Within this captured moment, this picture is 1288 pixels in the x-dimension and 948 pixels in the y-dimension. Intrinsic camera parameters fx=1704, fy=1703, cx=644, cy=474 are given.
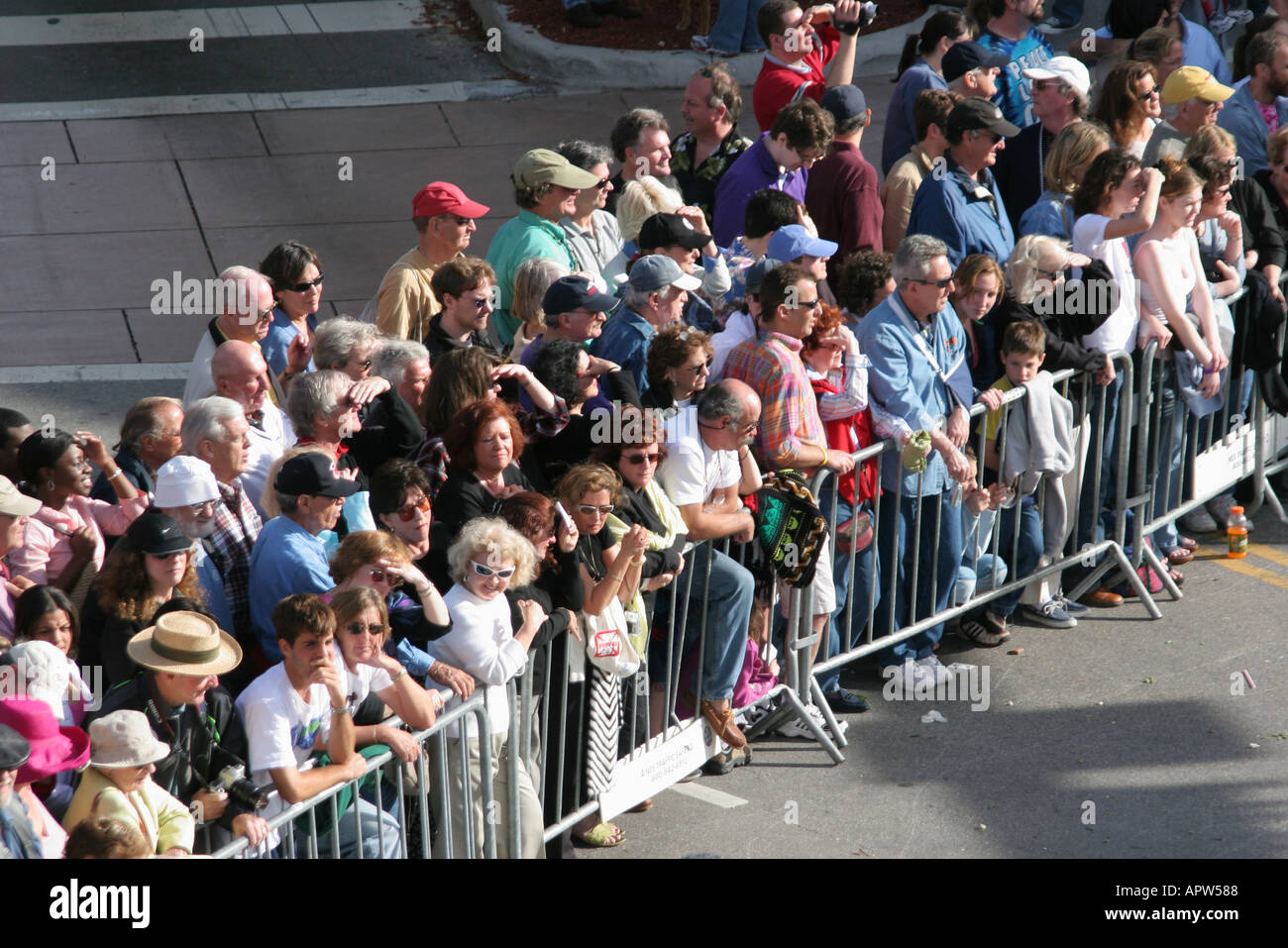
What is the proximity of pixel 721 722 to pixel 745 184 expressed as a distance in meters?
3.37

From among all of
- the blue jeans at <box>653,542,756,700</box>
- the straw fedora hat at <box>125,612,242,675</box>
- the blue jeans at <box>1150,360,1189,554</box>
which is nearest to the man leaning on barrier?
the straw fedora hat at <box>125,612,242,675</box>

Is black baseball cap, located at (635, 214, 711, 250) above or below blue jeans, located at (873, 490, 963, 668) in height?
above

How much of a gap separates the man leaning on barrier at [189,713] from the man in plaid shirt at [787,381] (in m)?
2.82

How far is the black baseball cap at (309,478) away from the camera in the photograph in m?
5.88

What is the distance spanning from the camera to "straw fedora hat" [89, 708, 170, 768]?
4879 mm

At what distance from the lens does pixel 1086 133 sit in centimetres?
908

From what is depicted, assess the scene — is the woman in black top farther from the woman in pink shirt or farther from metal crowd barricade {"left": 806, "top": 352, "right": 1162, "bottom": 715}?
metal crowd barricade {"left": 806, "top": 352, "right": 1162, "bottom": 715}

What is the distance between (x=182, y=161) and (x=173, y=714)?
31.6 feet

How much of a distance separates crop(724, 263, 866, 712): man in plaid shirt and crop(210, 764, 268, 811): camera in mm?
2873

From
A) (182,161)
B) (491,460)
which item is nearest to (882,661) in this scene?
(491,460)

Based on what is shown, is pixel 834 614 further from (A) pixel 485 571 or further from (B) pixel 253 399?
(B) pixel 253 399

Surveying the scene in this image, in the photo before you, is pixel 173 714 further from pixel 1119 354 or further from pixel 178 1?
pixel 178 1

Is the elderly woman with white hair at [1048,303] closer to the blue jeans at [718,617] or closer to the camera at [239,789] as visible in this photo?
the blue jeans at [718,617]

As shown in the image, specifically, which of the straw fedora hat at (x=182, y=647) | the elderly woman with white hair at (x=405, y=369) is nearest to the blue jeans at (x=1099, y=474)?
the elderly woman with white hair at (x=405, y=369)
